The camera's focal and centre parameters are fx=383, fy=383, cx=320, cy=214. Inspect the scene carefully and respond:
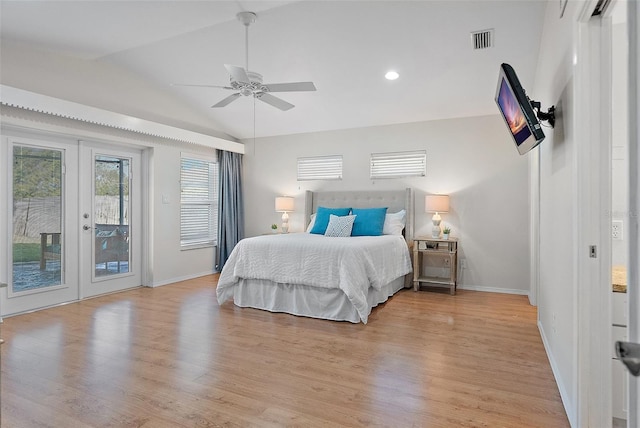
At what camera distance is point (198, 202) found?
20.1 ft

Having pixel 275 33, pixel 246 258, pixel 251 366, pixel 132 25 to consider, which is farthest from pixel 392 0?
pixel 251 366

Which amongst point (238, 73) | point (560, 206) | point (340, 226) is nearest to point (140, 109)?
point (238, 73)

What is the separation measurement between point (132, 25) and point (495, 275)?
502cm

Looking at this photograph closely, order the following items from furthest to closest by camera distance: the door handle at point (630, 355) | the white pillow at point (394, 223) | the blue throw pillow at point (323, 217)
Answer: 1. the blue throw pillow at point (323, 217)
2. the white pillow at point (394, 223)
3. the door handle at point (630, 355)

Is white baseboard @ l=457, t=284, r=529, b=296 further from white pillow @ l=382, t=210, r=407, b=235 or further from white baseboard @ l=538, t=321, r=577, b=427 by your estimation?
white baseboard @ l=538, t=321, r=577, b=427

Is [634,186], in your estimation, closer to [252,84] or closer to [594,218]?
[594,218]

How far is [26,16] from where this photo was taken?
330 cm

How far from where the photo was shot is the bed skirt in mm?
3686

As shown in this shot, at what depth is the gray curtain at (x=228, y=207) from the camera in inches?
250

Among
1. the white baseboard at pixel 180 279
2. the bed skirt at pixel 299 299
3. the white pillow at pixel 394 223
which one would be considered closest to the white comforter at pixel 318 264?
the bed skirt at pixel 299 299

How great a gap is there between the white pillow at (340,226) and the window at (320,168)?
1081 millimetres

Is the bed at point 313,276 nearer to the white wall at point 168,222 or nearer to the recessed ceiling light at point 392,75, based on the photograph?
the white wall at point 168,222

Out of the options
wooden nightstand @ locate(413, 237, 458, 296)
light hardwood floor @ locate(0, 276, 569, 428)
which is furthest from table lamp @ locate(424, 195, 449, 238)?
light hardwood floor @ locate(0, 276, 569, 428)

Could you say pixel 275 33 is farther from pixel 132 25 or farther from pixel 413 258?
pixel 413 258
